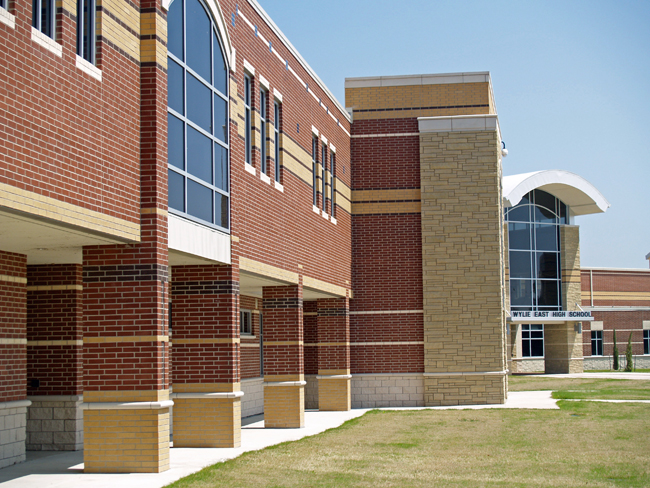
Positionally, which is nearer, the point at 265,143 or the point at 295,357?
the point at 265,143

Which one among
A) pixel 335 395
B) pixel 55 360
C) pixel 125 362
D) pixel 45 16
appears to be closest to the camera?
pixel 45 16

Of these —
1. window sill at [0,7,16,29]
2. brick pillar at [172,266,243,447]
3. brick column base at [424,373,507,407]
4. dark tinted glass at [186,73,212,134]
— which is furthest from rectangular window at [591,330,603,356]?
window sill at [0,7,16,29]

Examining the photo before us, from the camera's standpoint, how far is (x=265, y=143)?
17328 millimetres

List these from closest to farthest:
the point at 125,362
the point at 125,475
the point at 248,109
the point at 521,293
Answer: the point at 125,475, the point at 125,362, the point at 248,109, the point at 521,293

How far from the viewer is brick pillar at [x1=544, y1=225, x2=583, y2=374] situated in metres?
47.3

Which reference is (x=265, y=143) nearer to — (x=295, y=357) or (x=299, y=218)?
(x=299, y=218)

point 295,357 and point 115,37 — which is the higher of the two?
point 115,37

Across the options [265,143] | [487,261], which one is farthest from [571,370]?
[265,143]

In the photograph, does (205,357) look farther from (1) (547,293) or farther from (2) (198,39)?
(1) (547,293)

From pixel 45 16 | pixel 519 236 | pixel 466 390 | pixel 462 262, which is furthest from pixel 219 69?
pixel 519 236

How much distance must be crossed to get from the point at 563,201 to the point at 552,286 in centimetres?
527

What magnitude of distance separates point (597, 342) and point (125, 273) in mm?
50343

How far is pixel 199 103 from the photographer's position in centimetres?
1318

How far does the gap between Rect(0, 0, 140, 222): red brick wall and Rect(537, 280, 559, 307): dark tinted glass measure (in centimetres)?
3963
